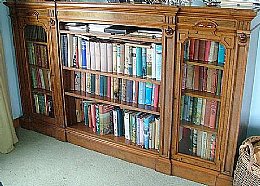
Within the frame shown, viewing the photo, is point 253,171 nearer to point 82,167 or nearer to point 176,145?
point 176,145

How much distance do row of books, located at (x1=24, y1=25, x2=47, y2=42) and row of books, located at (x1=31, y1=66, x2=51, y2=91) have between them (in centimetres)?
26

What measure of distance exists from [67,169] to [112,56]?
895 millimetres

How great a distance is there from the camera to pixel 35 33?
280 cm

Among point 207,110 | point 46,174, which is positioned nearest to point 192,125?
point 207,110

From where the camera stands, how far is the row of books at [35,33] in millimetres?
2750

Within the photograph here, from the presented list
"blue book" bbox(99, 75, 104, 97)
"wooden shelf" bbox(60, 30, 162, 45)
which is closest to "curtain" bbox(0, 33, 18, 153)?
"wooden shelf" bbox(60, 30, 162, 45)

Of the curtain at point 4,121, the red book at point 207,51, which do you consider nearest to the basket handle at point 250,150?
the red book at point 207,51

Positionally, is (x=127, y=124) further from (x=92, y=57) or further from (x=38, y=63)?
(x=38, y=63)

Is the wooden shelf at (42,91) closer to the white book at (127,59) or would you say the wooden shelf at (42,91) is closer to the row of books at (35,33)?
the row of books at (35,33)

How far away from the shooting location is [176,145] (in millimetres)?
2326

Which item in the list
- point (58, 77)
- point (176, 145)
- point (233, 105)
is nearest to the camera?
point (233, 105)

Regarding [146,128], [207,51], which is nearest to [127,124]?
[146,128]

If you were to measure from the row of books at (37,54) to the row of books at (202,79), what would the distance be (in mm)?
1236

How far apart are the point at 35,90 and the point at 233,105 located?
5.69 feet
